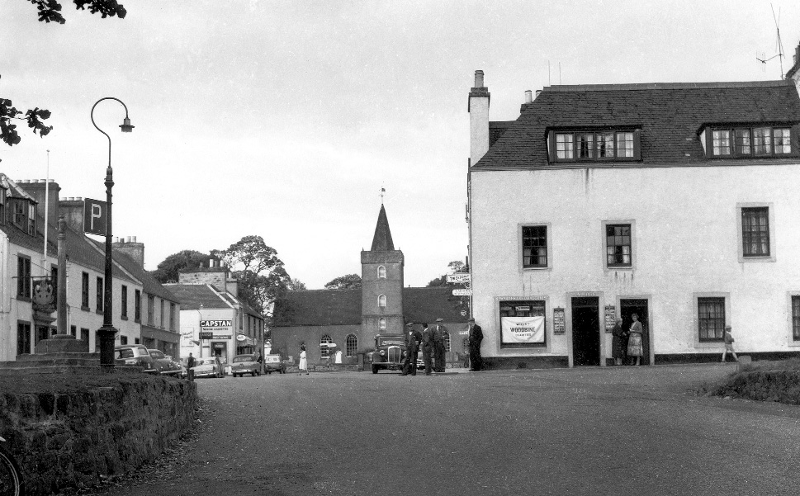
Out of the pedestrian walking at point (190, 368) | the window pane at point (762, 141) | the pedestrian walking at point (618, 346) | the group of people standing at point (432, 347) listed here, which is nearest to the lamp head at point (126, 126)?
the pedestrian walking at point (190, 368)

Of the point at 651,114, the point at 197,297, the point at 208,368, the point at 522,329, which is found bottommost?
the point at 208,368

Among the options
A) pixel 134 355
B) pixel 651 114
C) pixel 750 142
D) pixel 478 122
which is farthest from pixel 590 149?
pixel 134 355

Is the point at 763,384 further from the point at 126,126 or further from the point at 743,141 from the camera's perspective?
the point at 743,141

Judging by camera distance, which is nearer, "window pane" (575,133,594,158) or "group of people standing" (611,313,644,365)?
"group of people standing" (611,313,644,365)

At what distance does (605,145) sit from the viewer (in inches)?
1571

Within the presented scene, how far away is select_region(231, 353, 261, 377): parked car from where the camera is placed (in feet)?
185

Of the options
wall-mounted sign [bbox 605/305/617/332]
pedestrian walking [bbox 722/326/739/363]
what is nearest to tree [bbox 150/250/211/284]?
wall-mounted sign [bbox 605/305/617/332]

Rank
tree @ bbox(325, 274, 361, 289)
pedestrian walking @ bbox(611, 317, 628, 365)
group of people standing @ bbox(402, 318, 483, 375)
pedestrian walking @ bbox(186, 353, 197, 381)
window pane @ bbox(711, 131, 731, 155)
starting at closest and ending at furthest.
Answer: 1. pedestrian walking @ bbox(186, 353, 197, 381)
2. group of people standing @ bbox(402, 318, 483, 375)
3. pedestrian walking @ bbox(611, 317, 628, 365)
4. window pane @ bbox(711, 131, 731, 155)
5. tree @ bbox(325, 274, 361, 289)

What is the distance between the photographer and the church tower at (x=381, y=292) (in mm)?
107750

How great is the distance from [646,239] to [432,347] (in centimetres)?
1031

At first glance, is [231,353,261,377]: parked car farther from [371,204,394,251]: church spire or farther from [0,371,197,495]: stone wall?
[371,204,394,251]: church spire

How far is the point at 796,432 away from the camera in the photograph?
13.0 m

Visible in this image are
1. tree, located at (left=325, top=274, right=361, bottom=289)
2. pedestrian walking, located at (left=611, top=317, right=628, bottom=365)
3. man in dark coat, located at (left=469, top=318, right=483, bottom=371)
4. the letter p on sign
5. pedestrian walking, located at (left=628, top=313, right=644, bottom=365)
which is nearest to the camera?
the letter p on sign

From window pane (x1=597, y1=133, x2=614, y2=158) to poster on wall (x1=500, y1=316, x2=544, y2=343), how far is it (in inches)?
290
